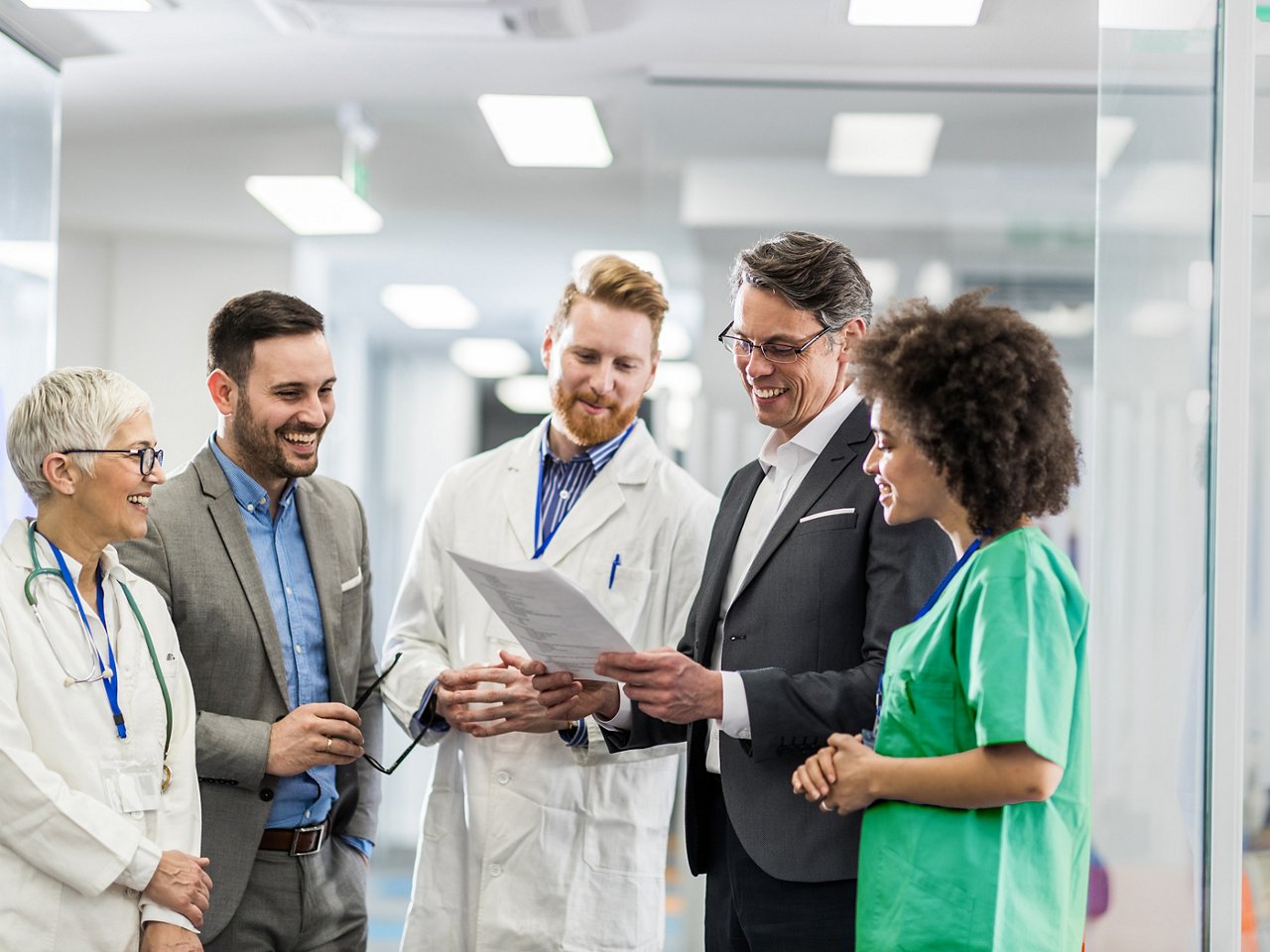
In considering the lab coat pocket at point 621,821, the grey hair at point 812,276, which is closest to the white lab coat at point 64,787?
the lab coat pocket at point 621,821

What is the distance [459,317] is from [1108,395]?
622 cm

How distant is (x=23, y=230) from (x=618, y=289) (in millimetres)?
1923

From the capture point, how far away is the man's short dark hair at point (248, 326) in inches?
99.1

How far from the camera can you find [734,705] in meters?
1.99

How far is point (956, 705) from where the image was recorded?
1.63 m

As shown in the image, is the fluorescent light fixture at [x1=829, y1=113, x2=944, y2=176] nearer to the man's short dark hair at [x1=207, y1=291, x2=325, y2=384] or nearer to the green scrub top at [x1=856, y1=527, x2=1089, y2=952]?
the man's short dark hair at [x1=207, y1=291, x2=325, y2=384]

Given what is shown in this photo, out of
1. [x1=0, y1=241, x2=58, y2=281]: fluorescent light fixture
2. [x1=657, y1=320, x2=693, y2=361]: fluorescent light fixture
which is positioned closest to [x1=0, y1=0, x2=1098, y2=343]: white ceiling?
[x1=0, y1=241, x2=58, y2=281]: fluorescent light fixture

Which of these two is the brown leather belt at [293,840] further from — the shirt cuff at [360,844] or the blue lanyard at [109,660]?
the blue lanyard at [109,660]

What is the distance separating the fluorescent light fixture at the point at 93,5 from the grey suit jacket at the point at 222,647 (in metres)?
1.83

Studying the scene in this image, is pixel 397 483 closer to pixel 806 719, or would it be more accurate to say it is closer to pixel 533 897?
pixel 533 897

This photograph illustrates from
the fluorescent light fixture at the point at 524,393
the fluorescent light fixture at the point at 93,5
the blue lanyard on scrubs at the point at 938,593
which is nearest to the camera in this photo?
the blue lanyard on scrubs at the point at 938,593

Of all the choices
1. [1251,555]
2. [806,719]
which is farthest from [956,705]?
[1251,555]

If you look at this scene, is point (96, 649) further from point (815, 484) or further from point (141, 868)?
point (815, 484)

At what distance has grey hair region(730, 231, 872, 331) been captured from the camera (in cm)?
221
